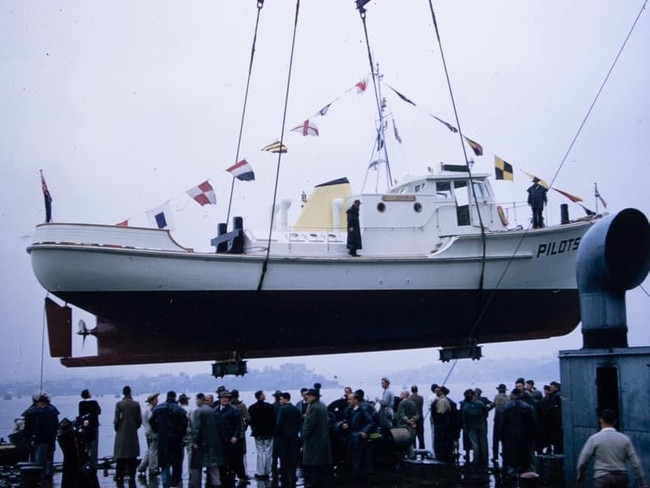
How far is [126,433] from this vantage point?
38.8 ft

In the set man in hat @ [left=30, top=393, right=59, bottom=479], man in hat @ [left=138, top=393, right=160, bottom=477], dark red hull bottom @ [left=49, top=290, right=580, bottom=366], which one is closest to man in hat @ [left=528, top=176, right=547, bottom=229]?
dark red hull bottom @ [left=49, top=290, right=580, bottom=366]

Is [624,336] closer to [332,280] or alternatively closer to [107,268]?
[332,280]

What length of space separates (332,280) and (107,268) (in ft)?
16.5

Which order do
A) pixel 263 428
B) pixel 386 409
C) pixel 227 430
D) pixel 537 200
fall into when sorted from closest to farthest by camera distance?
1. pixel 227 430
2. pixel 263 428
3. pixel 386 409
4. pixel 537 200

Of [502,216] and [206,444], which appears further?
[502,216]

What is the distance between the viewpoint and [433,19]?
1528cm

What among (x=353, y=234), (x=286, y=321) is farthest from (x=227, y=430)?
(x=353, y=234)

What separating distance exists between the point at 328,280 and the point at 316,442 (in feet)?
26.0

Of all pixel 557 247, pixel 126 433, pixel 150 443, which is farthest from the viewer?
pixel 557 247

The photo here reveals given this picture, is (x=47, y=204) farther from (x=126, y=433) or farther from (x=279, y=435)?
(x=279, y=435)

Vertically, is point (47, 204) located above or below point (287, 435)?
above

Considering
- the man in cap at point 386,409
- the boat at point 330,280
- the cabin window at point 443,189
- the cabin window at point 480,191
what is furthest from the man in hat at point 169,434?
the cabin window at point 480,191

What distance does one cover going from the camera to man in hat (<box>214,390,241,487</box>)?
1110 centimetres

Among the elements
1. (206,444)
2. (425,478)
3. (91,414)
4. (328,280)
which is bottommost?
(425,478)
